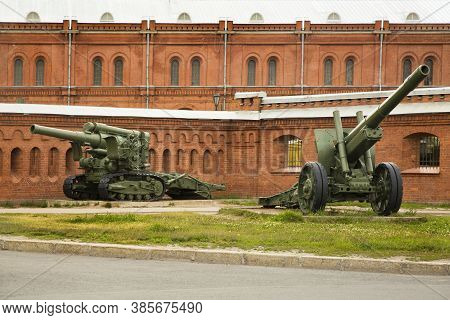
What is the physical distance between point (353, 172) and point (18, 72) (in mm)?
33305

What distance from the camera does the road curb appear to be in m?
10.3

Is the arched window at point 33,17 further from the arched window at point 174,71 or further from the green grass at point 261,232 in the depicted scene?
the green grass at point 261,232

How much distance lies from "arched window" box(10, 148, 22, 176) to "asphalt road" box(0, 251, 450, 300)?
1704 centimetres

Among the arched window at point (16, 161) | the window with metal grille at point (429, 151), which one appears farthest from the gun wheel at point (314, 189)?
the arched window at point (16, 161)

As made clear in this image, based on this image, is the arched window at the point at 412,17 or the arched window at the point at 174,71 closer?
the arched window at the point at 174,71

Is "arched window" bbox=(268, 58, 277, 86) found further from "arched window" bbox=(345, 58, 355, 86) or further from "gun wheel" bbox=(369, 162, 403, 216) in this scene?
"gun wheel" bbox=(369, 162, 403, 216)

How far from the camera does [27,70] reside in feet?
154

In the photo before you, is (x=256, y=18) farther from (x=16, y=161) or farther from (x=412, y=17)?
(x=16, y=161)

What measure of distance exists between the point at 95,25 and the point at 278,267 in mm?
37985

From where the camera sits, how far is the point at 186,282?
920 centimetres

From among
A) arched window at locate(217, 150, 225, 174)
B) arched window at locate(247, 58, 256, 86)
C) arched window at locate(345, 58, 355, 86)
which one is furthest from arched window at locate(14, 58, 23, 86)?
arched window at locate(217, 150, 225, 174)

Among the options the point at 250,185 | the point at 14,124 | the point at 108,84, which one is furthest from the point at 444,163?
the point at 108,84

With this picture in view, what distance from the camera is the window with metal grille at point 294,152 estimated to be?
29625 mm

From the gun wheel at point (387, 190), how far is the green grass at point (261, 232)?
813 mm
